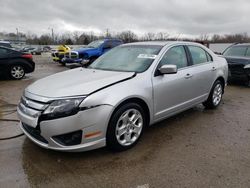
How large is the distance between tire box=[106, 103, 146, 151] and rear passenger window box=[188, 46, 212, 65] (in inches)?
74.6

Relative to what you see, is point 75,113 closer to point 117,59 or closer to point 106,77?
point 106,77

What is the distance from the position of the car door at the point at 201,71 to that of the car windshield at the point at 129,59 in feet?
3.15

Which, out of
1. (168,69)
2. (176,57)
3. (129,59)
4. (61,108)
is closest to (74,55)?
(129,59)

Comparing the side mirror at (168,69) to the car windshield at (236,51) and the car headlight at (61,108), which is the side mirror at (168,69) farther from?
the car windshield at (236,51)

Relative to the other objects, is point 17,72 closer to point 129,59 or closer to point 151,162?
point 129,59

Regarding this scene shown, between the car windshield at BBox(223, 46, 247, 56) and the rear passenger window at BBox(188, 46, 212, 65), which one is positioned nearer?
the rear passenger window at BBox(188, 46, 212, 65)

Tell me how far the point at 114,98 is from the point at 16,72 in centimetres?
805

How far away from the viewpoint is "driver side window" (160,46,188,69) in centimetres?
395

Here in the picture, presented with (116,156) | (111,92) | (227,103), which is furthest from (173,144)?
(227,103)

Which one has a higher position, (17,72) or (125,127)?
(17,72)

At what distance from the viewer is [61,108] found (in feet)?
9.13

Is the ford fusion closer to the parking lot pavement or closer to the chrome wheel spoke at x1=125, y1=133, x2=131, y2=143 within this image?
the chrome wheel spoke at x1=125, y1=133, x2=131, y2=143

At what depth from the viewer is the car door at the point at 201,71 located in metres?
4.50

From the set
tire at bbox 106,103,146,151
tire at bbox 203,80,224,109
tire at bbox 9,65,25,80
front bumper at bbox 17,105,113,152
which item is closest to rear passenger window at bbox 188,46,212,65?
tire at bbox 203,80,224,109
